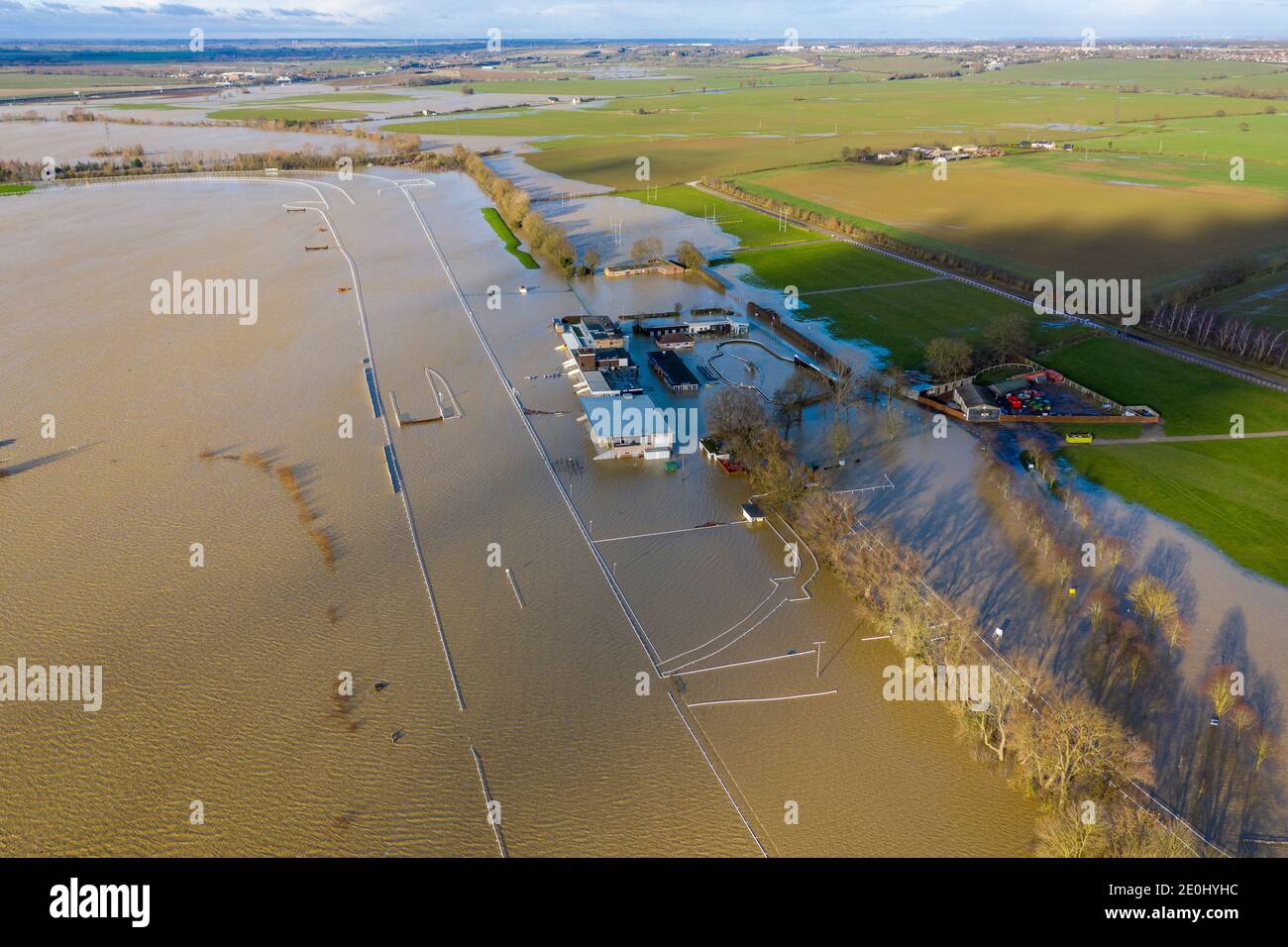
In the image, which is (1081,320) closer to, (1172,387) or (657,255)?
(1172,387)

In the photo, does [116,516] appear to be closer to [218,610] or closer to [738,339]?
[218,610]

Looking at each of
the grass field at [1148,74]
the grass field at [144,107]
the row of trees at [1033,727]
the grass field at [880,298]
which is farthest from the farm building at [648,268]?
the grass field at [1148,74]

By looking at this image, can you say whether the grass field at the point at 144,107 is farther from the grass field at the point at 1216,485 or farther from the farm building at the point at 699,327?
the grass field at the point at 1216,485

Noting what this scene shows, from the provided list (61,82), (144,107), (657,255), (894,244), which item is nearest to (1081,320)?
(894,244)

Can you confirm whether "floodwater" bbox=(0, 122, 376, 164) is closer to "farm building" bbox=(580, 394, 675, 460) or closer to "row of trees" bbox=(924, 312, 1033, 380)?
"farm building" bbox=(580, 394, 675, 460)

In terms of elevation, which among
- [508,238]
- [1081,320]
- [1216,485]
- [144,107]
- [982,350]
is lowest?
[1216,485]

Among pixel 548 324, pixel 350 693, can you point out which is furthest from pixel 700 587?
pixel 548 324

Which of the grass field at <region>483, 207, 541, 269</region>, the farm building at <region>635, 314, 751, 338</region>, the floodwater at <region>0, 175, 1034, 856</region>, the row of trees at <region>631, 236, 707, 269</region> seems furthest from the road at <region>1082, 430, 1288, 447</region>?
the grass field at <region>483, 207, 541, 269</region>
